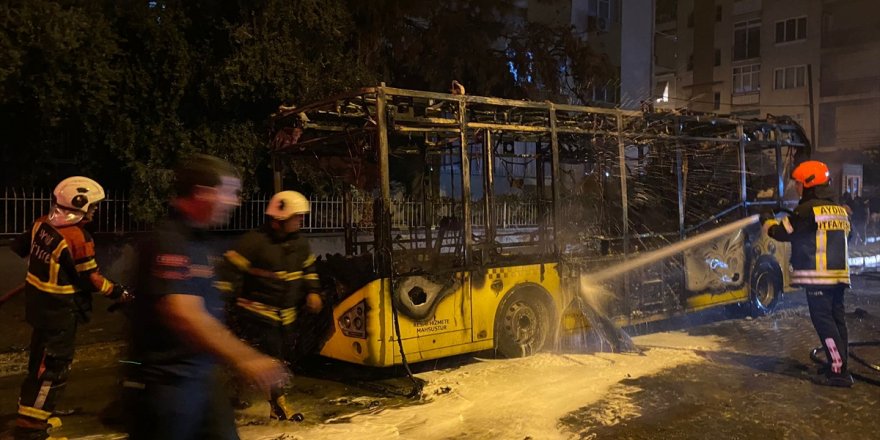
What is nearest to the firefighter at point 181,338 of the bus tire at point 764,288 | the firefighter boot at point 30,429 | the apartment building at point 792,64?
the firefighter boot at point 30,429

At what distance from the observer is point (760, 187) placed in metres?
10.8

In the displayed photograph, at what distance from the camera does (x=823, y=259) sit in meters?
6.13

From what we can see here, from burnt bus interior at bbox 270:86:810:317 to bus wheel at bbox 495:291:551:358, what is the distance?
0.44 metres

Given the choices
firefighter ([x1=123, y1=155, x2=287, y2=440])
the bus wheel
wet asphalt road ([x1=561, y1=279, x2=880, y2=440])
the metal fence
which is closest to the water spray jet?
the bus wheel

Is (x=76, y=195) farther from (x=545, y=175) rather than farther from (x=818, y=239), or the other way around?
(x=545, y=175)

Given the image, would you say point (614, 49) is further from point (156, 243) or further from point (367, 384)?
point (156, 243)

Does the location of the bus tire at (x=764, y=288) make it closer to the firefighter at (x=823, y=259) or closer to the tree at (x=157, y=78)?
the firefighter at (x=823, y=259)

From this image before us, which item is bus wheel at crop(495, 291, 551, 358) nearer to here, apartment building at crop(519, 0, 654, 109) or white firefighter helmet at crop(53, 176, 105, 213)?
white firefighter helmet at crop(53, 176, 105, 213)

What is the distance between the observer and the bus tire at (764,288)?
379 inches

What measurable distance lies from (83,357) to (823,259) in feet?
26.0

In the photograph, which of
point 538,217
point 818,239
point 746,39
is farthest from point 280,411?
point 746,39

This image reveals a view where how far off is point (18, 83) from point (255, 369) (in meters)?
8.62

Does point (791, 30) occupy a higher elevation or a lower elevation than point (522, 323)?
higher

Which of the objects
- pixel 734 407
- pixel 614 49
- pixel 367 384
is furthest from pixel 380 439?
pixel 614 49
